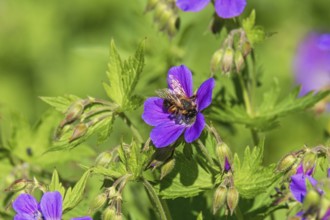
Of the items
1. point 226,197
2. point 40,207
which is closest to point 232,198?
point 226,197

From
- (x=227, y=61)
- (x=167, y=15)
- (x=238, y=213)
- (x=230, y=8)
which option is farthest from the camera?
(x=167, y=15)

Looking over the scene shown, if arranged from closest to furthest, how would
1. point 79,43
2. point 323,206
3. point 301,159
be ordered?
point 323,206
point 301,159
point 79,43

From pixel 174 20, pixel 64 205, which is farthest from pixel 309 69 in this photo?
pixel 64 205

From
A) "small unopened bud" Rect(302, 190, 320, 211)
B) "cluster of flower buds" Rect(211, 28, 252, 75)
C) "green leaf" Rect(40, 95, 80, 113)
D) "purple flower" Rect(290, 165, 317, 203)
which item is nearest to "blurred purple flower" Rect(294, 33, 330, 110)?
"cluster of flower buds" Rect(211, 28, 252, 75)

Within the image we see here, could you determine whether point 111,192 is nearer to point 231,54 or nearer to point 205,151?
point 205,151

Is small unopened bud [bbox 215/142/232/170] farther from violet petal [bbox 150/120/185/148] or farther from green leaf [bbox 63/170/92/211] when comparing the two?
green leaf [bbox 63/170/92/211]

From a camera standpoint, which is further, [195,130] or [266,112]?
[266,112]

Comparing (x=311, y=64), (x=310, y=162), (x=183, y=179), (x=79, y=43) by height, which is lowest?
(x=311, y=64)

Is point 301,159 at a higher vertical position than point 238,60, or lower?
lower
